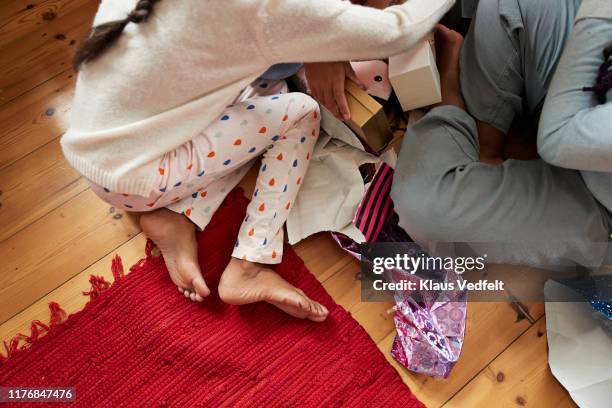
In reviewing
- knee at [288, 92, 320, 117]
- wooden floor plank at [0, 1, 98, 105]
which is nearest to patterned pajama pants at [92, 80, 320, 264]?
knee at [288, 92, 320, 117]

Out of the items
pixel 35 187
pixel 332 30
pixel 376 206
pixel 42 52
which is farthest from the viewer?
pixel 42 52

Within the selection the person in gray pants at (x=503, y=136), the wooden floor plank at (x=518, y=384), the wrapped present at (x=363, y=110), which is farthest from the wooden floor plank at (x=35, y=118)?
the wooden floor plank at (x=518, y=384)

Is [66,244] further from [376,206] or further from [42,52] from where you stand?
[376,206]

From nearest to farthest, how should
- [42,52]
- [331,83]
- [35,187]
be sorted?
1. [331,83]
2. [35,187]
3. [42,52]

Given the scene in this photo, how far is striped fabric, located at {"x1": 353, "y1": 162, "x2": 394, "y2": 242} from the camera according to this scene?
99cm

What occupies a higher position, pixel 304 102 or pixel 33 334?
pixel 304 102

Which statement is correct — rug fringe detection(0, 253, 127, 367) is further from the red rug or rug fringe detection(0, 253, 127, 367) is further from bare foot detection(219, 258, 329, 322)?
bare foot detection(219, 258, 329, 322)

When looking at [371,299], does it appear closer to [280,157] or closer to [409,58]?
[280,157]

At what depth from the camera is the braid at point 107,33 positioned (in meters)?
0.71

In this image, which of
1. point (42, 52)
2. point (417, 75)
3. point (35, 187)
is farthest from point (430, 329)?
point (42, 52)

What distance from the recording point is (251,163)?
3.50 feet

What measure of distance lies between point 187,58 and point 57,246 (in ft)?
1.78

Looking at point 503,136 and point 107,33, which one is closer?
point 107,33

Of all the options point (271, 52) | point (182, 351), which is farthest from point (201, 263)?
point (271, 52)
